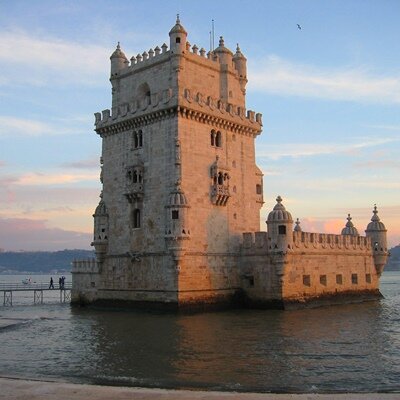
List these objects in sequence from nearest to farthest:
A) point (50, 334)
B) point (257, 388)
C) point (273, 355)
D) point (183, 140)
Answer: point (257, 388), point (273, 355), point (50, 334), point (183, 140)

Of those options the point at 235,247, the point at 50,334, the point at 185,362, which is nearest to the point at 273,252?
the point at 235,247

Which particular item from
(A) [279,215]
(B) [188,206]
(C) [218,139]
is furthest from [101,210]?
(A) [279,215]

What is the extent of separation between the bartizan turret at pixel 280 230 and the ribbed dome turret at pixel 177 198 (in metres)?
7.09

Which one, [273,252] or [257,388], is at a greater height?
[273,252]

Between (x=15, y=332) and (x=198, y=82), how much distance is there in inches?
926

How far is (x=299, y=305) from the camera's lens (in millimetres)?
42469

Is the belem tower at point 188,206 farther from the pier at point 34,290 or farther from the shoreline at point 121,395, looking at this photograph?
the shoreline at point 121,395

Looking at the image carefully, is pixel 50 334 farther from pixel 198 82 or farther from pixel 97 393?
pixel 198 82

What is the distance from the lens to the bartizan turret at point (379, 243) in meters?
55.2

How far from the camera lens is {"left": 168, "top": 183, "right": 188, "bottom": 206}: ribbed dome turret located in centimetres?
3916

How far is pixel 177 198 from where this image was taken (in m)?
39.2

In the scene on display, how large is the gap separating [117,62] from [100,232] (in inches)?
593

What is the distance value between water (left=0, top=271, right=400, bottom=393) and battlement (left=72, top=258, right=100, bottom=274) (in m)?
7.40

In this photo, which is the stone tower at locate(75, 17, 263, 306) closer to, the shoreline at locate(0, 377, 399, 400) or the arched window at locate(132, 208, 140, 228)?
the arched window at locate(132, 208, 140, 228)
